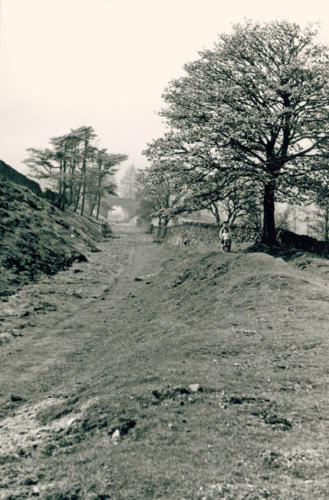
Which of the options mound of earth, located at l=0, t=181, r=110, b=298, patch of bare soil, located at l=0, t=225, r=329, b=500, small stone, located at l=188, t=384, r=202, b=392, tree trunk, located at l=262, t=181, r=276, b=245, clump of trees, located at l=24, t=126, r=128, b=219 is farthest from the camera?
clump of trees, located at l=24, t=126, r=128, b=219

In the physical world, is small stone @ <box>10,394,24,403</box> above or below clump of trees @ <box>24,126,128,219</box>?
below

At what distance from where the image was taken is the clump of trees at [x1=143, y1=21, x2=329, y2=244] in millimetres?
25109

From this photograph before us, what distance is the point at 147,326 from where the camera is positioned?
15.9m

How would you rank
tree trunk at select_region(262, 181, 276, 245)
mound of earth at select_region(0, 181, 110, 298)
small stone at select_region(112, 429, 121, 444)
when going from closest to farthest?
small stone at select_region(112, 429, 121, 444) < mound of earth at select_region(0, 181, 110, 298) < tree trunk at select_region(262, 181, 276, 245)

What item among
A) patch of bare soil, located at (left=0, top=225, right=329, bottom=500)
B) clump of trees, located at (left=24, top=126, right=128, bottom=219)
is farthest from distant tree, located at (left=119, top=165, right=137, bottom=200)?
patch of bare soil, located at (left=0, top=225, right=329, bottom=500)

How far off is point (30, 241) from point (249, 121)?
17.2 meters

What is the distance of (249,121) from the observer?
2475cm

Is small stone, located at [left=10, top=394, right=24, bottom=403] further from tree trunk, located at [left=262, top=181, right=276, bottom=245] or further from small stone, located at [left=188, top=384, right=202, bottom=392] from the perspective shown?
tree trunk, located at [left=262, top=181, right=276, bottom=245]

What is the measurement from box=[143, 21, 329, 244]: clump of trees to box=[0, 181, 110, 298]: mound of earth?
9.10 metres

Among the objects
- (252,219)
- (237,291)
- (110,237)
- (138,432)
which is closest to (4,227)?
→ (237,291)

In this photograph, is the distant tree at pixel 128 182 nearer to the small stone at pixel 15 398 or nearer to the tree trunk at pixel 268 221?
the tree trunk at pixel 268 221

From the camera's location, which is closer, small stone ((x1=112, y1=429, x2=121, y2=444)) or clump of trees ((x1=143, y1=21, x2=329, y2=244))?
small stone ((x1=112, y1=429, x2=121, y2=444))

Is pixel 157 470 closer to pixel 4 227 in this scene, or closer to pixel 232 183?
pixel 232 183

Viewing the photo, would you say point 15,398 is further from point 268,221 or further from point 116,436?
point 268,221
